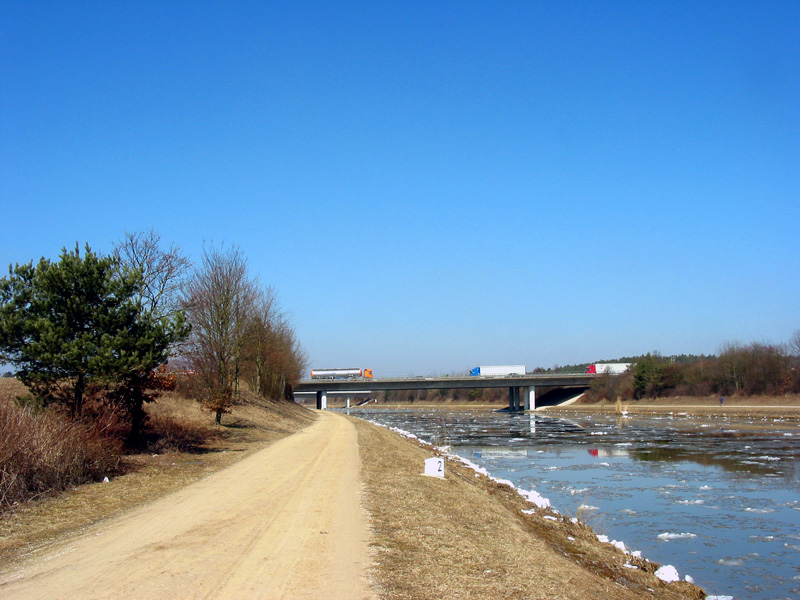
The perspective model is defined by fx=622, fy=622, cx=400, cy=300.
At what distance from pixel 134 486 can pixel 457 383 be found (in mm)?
81225

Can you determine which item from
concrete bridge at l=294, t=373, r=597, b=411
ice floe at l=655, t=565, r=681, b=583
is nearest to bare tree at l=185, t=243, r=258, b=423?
ice floe at l=655, t=565, r=681, b=583

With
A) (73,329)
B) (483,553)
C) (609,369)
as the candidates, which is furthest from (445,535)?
(609,369)

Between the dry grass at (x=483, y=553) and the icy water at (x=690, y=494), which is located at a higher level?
the dry grass at (x=483, y=553)

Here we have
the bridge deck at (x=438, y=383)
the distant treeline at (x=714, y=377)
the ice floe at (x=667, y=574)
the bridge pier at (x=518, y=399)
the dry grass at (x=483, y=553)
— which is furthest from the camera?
the bridge pier at (x=518, y=399)

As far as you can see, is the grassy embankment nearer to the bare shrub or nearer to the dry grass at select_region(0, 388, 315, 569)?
the dry grass at select_region(0, 388, 315, 569)

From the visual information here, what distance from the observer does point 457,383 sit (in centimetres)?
9431

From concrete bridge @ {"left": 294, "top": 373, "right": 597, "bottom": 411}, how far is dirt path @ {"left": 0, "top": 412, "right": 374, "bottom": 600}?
80696 mm

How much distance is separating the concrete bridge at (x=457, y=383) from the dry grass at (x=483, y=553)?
78710 mm

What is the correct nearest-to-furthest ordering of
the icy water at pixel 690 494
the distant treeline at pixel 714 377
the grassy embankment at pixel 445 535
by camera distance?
the grassy embankment at pixel 445 535
the icy water at pixel 690 494
the distant treeline at pixel 714 377

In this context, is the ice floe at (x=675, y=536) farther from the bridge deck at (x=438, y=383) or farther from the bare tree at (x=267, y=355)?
the bridge deck at (x=438, y=383)

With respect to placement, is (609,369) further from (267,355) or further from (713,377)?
(267,355)

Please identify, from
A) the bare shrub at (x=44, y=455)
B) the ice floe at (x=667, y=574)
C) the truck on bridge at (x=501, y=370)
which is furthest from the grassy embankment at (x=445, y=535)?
the truck on bridge at (x=501, y=370)

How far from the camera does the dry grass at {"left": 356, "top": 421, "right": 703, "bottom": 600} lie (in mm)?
7762

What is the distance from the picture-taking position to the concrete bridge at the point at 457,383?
94.2 m
